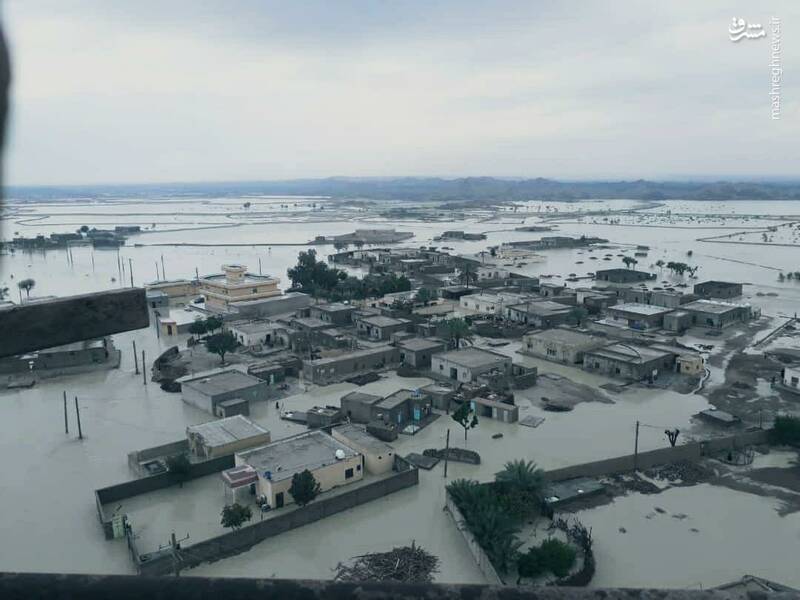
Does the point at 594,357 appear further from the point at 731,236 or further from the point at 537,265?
the point at 731,236

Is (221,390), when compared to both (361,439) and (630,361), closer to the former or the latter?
(361,439)

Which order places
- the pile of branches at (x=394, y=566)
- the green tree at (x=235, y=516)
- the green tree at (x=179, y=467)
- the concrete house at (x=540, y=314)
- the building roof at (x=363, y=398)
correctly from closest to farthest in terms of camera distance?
the pile of branches at (x=394, y=566) → the green tree at (x=235, y=516) → the green tree at (x=179, y=467) → the building roof at (x=363, y=398) → the concrete house at (x=540, y=314)

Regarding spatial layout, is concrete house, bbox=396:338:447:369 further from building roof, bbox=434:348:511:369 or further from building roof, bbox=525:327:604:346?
building roof, bbox=525:327:604:346

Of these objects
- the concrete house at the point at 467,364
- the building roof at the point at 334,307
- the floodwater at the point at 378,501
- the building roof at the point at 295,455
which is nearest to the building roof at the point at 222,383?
the floodwater at the point at 378,501

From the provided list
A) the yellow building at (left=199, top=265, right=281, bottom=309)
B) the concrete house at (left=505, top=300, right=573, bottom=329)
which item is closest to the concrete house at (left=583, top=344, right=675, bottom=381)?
the concrete house at (left=505, top=300, right=573, bottom=329)

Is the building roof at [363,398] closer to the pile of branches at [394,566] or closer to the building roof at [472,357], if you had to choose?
the building roof at [472,357]

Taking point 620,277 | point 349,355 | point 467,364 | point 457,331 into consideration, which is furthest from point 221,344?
point 620,277
